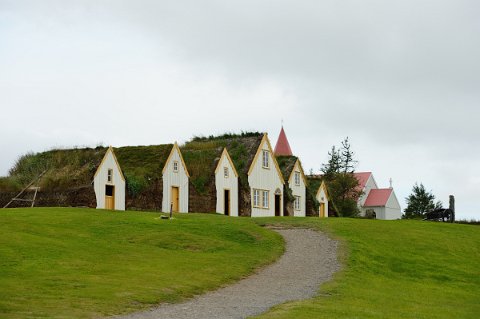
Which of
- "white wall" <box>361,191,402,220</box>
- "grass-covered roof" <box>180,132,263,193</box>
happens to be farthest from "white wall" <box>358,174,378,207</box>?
"grass-covered roof" <box>180,132,263,193</box>

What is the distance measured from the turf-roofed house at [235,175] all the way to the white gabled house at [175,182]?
79 centimetres

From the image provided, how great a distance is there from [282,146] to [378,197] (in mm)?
28812

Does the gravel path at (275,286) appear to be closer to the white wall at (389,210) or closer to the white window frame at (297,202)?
the white window frame at (297,202)

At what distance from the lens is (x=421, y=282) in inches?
1293

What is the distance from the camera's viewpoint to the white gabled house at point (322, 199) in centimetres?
7837

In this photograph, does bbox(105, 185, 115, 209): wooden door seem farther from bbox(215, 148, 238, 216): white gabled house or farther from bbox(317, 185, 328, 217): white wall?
bbox(317, 185, 328, 217): white wall

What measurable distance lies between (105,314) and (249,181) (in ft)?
155

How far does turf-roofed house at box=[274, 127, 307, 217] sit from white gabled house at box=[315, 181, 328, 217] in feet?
8.11

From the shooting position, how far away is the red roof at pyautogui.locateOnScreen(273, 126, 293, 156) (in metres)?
85.6

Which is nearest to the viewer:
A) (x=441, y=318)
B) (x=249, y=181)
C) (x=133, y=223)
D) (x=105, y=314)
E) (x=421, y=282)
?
(x=105, y=314)

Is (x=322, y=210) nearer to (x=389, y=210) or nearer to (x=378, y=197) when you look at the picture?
(x=389, y=210)

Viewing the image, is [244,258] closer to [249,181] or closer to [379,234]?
[379,234]

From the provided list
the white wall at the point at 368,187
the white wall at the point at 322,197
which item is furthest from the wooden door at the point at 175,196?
the white wall at the point at 368,187

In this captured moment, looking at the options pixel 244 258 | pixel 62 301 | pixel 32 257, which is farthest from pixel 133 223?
pixel 62 301
